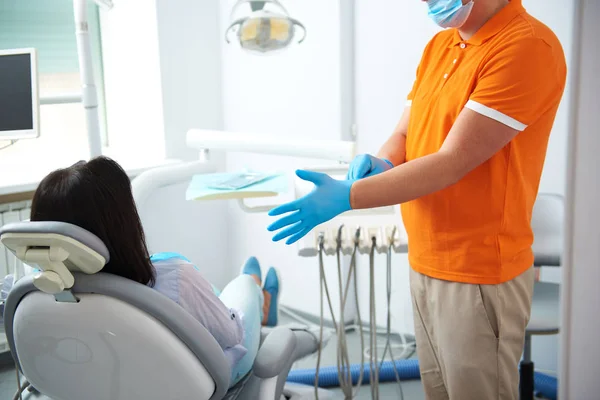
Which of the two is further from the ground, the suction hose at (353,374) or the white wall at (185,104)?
the white wall at (185,104)

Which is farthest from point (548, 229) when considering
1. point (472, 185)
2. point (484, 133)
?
point (484, 133)

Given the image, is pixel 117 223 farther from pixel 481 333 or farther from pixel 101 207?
pixel 481 333

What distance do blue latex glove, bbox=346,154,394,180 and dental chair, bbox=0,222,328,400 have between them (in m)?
0.47

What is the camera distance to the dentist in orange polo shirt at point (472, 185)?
3.43 ft

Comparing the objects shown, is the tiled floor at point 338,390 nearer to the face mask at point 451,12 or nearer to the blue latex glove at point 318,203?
the blue latex glove at point 318,203

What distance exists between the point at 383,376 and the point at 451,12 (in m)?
1.56

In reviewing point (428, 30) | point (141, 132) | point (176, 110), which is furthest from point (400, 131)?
point (141, 132)

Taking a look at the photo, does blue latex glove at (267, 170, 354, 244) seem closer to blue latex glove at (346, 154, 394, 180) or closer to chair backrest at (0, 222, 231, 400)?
blue latex glove at (346, 154, 394, 180)

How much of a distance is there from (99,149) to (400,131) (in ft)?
3.07

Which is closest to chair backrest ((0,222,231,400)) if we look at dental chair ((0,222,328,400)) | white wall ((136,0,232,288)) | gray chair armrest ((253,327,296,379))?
dental chair ((0,222,328,400))

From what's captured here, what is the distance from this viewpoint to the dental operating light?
1.54m

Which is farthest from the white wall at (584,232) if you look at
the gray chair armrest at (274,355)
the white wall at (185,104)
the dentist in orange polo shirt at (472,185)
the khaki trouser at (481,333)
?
the white wall at (185,104)

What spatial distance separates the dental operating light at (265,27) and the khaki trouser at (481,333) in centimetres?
80

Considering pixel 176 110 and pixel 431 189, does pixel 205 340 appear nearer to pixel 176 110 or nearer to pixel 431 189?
pixel 431 189
